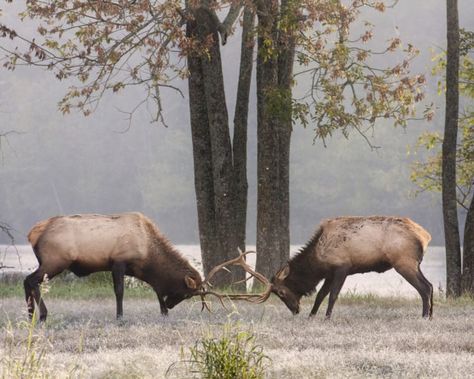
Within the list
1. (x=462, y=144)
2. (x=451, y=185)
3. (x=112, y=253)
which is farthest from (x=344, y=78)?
(x=112, y=253)

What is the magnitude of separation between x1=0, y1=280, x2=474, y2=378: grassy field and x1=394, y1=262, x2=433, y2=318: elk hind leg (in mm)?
254

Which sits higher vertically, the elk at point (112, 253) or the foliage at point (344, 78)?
the foliage at point (344, 78)

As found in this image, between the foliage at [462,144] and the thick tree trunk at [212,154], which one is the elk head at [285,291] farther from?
the foliage at [462,144]

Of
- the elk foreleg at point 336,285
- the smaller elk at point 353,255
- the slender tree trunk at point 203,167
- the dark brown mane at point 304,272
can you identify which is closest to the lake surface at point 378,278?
the slender tree trunk at point 203,167

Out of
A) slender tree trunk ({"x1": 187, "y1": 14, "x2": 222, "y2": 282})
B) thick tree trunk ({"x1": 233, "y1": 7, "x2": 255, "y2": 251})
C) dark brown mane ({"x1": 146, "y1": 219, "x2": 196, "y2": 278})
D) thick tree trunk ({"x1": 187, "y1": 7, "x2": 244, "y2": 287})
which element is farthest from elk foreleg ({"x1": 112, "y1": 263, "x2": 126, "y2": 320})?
thick tree trunk ({"x1": 233, "y1": 7, "x2": 255, "y2": 251})

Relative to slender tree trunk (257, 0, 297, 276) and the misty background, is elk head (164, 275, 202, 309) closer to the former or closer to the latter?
slender tree trunk (257, 0, 297, 276)

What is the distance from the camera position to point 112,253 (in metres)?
14.1

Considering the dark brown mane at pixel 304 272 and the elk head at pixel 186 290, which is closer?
the elk head at pixel 186 290

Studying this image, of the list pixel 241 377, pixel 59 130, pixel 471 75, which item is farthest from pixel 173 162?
pixel 241 377

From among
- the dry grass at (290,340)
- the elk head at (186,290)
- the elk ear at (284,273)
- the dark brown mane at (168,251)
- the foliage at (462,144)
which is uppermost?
the foliage at (462,144)

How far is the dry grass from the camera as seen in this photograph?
9672 mm

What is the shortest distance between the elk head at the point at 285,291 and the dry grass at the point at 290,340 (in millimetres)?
230

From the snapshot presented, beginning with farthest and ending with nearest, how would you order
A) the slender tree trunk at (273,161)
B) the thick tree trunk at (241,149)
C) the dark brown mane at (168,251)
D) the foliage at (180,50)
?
the thick tree trunk at (241,149), the slender tree trunk at (273,161), the foliage at (180,50), the dark brown mane at (168,251)

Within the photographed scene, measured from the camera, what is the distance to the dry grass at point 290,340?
31.7 feet
